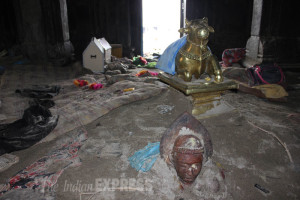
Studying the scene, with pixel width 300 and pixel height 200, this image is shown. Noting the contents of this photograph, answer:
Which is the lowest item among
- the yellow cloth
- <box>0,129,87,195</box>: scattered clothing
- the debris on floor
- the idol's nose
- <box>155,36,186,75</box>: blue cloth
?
the debris on floor

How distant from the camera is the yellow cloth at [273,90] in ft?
12.9

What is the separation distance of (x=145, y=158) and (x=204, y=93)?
3.77 feet

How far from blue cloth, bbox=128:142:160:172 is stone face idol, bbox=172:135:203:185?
15.2 inches

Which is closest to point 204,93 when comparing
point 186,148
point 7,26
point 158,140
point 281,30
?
point 158,140

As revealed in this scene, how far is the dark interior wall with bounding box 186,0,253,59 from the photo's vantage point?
8156 millimetres

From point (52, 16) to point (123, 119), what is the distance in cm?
500

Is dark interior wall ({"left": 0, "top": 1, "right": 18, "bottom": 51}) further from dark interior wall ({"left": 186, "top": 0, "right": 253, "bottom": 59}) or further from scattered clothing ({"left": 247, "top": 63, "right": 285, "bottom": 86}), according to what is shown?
scattered clothing ({"left": 247, "top": 63, "right": 285, "bottom": 86})

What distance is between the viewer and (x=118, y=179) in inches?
74.3

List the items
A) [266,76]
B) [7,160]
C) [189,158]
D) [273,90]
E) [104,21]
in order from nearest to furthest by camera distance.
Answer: [189,158] < [7,160] < [273,90] < [266,76] < [104,21]

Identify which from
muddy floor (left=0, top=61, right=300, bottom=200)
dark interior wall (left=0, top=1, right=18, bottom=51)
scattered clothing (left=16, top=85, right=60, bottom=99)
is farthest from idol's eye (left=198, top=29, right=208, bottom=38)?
dark interior wall (left=0, top=1, right=18, bottom=51)

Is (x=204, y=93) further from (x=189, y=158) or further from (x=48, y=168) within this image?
(x=48, y=168)

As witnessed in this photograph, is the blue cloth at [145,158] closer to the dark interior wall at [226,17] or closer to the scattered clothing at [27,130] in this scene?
the scattered clothing at [27,130]

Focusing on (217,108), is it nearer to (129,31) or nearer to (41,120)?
(41,120)

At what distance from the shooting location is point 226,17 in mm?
8336
